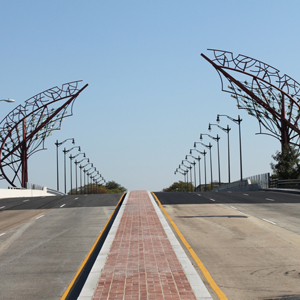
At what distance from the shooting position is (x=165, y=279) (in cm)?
957

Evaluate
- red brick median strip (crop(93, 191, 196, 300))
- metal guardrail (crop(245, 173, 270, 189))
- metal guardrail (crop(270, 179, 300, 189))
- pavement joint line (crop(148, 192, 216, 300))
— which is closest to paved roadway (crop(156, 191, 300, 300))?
pavement joint line (crop(148, 192, 216, 300))

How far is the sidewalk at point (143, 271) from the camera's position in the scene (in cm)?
851

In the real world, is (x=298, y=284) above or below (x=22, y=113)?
below

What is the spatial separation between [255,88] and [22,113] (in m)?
30.7

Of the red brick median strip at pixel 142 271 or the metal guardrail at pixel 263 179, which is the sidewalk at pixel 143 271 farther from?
the metal guardrail at pixel 263 179

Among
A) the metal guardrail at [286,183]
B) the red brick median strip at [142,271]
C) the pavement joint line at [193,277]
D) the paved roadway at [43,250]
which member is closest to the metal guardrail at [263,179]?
the metal guardrail at [286,183]

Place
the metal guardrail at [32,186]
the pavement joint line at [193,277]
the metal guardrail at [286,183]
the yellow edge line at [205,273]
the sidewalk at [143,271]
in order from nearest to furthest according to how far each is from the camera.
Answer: the pavement joint line at [193,277]
the sidewalk at [143,271]
the yellow edge line at [205,273]
the metal guardrail at [286,183]
the metal guardrail at [32,186]

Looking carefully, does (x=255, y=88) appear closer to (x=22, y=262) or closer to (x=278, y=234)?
(x=278, y=234)

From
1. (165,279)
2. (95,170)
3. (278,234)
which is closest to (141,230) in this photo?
(278,234)

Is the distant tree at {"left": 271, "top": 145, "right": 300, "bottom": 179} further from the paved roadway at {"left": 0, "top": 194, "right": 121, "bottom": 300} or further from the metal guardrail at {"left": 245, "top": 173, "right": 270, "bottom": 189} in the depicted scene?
the paved roadway at {"left": 0, "top": 194, "right": 121, "bottom": 300}

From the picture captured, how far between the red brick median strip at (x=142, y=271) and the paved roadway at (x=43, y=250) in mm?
977

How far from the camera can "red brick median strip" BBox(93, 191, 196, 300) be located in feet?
27.9

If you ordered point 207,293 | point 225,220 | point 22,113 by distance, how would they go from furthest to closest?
point 22,113 → point 225,220 → point 207,293

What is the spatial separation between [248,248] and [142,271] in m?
4.97
